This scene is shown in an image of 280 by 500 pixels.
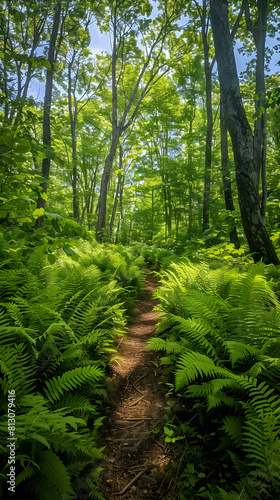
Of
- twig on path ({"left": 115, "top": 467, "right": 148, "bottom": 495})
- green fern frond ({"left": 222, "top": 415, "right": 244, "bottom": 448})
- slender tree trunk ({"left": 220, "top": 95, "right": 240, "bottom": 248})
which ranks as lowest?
twig on path ({"left": 115, "top": 467, "right": 148, "bottom": 495})

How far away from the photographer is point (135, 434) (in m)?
1.91

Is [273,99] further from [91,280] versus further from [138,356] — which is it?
[138,356]

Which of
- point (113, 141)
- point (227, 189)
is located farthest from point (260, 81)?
point (113, 141)

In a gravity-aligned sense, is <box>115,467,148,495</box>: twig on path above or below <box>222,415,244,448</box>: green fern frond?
below

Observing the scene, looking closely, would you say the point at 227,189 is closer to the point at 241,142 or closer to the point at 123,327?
the point at 241,142

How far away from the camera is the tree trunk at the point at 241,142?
4.23 metres

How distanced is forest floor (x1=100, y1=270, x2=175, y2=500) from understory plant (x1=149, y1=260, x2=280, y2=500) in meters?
0.16

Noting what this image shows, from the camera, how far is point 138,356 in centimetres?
309

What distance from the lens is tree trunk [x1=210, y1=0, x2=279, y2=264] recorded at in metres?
4.23

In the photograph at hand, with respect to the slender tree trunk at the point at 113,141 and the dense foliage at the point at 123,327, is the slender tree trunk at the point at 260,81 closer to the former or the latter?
the dense foliage at the point at 123,327

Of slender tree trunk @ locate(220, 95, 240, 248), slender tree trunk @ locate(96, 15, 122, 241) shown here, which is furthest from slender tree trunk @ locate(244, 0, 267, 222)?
slender tree trunk @ locate(96, 15, 122, 241)

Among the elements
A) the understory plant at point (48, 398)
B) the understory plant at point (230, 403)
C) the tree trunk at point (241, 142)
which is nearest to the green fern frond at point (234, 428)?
the understory plant at point (230, 403)

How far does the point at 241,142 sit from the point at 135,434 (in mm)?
4634

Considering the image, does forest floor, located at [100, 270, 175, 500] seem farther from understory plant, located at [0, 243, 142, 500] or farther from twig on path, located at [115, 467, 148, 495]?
understory plant, located at [0, 243, 142, 500]
